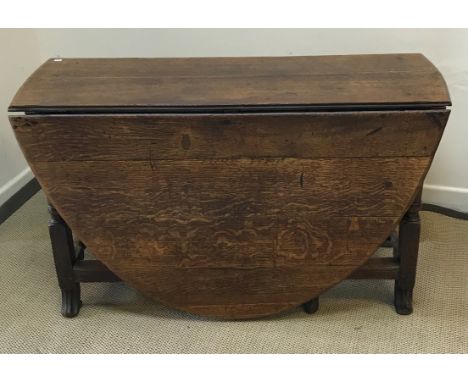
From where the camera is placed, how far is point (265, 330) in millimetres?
1515

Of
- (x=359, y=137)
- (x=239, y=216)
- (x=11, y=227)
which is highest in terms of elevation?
(x=359, y=137)

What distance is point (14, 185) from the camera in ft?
6.88

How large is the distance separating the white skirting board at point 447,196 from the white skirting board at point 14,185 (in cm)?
143

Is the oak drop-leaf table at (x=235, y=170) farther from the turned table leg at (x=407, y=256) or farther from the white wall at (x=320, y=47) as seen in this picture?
the white wall at (x=320, y=47)

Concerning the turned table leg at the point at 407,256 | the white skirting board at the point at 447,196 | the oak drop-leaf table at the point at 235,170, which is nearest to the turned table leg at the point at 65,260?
the oak drop-leaf table at the point at 235,170

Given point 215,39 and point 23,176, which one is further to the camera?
point 23,176

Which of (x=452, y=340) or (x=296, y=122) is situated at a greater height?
(x=296, y=122)

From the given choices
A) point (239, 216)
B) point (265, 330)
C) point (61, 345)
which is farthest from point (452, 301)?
point (61, 345)

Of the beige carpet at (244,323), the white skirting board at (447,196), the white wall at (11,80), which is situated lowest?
the beige carpet at (244,323)

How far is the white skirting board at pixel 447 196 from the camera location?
77.0 inches

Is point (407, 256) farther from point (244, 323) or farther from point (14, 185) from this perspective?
point (14, 185)

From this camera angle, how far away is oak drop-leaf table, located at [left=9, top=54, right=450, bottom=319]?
4.23 ft

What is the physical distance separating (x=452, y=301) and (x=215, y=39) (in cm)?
107
